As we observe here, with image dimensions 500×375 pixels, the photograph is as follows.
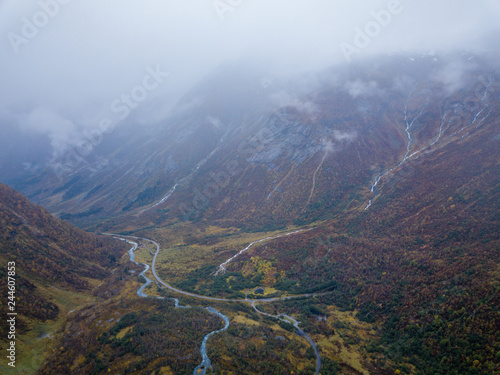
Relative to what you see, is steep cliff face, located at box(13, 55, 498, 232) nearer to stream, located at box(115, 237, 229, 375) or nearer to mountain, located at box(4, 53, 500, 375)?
mountain, located at box(4, 53, 500, 375)

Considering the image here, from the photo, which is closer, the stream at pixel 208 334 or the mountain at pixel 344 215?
the stream at pixel 208 334

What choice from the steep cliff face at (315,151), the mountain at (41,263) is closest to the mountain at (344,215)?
the steep cliff face at (315,151)

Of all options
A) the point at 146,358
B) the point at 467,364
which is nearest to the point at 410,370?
the point at 467,364

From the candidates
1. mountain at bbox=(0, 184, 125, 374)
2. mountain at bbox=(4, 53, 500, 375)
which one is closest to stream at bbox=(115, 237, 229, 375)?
mountain at bbox=(4, 53, 500, 375)

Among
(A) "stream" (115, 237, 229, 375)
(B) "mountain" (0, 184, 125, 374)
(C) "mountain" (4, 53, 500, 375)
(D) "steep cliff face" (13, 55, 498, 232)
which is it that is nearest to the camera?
(A) "stream" (115, 237, 229, 375)

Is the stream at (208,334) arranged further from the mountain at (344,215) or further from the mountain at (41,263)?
the mountain at (41,263)

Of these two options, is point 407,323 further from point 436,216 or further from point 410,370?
point 436,216

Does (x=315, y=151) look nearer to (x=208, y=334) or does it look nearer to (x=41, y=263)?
(x=208, y=334)

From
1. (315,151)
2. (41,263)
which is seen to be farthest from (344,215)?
(41,263)
